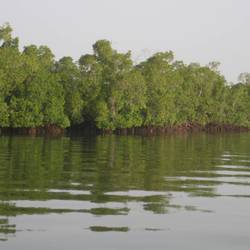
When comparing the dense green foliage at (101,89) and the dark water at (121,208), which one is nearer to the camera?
the dark water at (121,208)

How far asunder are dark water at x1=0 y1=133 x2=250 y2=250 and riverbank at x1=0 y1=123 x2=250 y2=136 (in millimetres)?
35098

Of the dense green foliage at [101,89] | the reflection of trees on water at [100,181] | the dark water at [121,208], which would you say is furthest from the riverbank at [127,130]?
the dark water at [121,208]

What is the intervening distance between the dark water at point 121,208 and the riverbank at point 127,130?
35.1 m

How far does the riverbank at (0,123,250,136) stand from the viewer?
172ft

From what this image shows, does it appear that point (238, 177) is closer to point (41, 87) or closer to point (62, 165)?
point (62, 165)

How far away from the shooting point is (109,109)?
61656mm

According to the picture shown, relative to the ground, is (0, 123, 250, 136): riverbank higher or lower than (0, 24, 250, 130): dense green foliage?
lower

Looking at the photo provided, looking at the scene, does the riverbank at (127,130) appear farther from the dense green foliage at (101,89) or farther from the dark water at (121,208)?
the dark water at (121,208)

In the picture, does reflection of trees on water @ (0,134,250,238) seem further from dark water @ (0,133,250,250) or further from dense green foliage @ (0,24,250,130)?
dense green foliage @ (0,24,250,130)

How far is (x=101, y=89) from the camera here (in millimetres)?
62625

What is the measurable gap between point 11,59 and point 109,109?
1419cm

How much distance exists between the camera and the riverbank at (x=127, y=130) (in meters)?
52.5

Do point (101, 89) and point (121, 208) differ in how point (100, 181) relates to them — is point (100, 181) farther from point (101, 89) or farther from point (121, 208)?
point (101, 89)

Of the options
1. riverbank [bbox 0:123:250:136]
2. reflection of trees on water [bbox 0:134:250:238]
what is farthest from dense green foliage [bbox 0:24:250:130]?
reflection of trees on water [bbox 0:134:250:238]
